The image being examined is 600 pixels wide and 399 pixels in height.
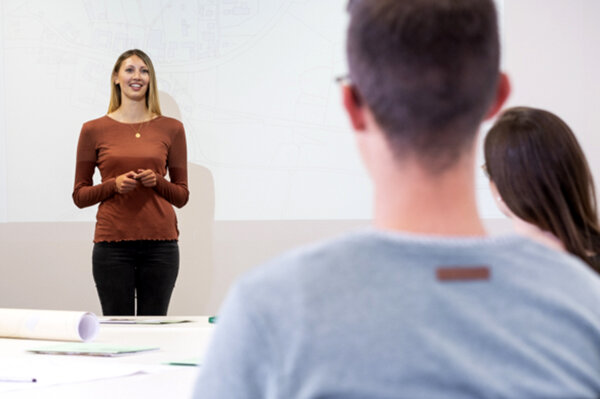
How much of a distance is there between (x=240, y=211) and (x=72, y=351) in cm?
259

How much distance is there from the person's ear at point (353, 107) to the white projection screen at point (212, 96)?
10.8ft

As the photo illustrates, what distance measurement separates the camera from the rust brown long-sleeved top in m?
3.29

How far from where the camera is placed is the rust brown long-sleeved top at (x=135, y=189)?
10.8 ft

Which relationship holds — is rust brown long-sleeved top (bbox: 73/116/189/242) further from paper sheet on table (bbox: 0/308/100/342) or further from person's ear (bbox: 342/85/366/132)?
person's ear (bbox: 342/85/366/132)

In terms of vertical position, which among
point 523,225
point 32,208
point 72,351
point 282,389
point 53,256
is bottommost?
point 53,256

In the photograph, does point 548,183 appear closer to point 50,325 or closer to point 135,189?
point 50,325

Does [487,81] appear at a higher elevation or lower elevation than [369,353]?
higher

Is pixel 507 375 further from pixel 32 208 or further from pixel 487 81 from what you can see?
pixel 32 208

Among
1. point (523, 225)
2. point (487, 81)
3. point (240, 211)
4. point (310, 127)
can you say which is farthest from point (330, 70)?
point (487, 81)

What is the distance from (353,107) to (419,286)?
0.17 meters

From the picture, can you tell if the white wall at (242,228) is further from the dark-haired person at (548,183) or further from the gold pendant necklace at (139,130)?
the dark-haired person at (548,183)

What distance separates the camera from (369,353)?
55 centimetres

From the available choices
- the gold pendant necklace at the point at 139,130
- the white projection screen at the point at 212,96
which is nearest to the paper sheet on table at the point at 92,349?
the gold pendant necklace at the point at 139,130

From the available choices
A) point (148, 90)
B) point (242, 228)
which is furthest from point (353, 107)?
point (242, 228)
